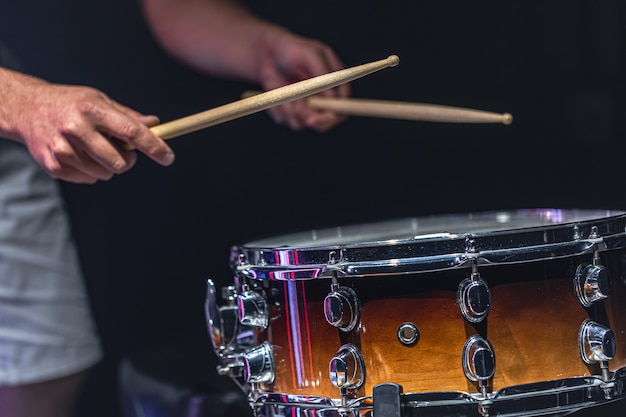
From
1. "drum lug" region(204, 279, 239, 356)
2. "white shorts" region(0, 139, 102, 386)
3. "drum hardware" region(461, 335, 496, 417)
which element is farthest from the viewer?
"white shorts" region(0, 139, 102, 386)

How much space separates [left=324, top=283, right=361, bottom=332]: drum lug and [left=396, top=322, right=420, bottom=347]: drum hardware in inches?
2.5

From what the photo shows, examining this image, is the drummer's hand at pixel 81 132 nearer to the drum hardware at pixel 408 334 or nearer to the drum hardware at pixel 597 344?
the drum hardware at pixel 408 334

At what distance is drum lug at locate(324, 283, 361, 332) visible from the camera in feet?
3.79

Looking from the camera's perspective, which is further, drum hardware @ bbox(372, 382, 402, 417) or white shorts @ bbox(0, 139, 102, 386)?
white shorts @ bbox(0, 139, 102, 386)

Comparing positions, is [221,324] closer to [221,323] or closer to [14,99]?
[221,323]

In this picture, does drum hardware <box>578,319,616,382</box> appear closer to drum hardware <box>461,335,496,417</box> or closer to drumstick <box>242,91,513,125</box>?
drum hardware <box>461,335,496,417</box>

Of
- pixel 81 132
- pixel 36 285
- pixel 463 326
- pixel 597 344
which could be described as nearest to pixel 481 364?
pixel 463 326

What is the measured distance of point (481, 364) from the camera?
112cm

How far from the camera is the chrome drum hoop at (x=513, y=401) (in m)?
1.13

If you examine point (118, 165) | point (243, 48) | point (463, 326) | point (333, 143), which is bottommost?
point (463, 326)

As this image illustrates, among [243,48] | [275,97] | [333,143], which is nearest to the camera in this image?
[275,97]

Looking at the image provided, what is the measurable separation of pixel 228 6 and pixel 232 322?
991 mm

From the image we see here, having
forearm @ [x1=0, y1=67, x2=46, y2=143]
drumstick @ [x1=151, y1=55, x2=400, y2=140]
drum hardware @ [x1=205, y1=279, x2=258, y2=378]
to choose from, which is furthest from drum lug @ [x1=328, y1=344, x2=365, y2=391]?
forearm @ [x1=0, y1=67, x2=46, y2=143]

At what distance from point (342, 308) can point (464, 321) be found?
0.16m
